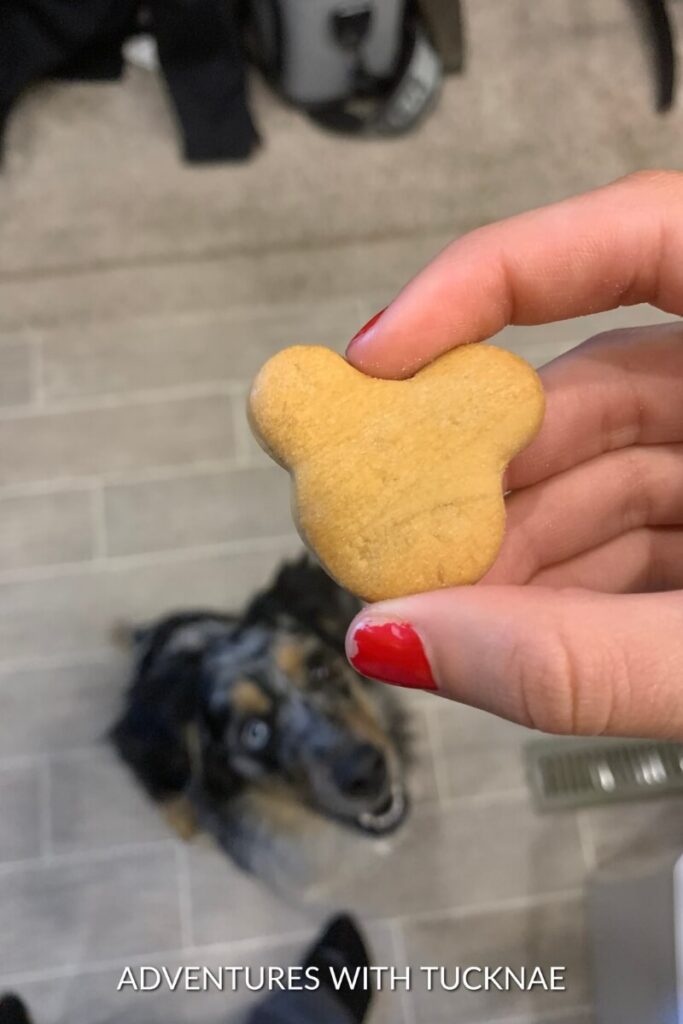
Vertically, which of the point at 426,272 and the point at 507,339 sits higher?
the point at 426,272

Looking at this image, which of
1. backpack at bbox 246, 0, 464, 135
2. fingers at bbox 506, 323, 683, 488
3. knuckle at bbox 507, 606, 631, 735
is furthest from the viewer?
backpack at bbox 246, 0, 464, 135

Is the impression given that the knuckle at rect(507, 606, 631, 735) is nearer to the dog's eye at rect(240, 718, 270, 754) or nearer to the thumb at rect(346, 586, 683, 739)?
the thumb at rect(346, 586, 683, 739)

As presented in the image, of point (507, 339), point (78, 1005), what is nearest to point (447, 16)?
point (507, 339)

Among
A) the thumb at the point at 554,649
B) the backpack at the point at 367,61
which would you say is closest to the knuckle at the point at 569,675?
the thumb at the point at 554,649

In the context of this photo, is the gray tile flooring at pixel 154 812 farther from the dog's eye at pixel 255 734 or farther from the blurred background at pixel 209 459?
the dog's eye at pixel 255 734

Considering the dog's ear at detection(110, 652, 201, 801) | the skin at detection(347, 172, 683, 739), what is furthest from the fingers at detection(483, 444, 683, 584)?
the dog's ear at detection(110, 652, 201, 801)

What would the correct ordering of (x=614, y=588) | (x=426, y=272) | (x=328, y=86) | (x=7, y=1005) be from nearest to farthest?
(x=426, y=272) → (x=614, y=588) → (x=7, y=1005) → (x=328, y=86)

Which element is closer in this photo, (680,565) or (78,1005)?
(680,565)

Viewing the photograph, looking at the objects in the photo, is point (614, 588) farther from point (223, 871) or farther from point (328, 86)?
point (328, 86)
